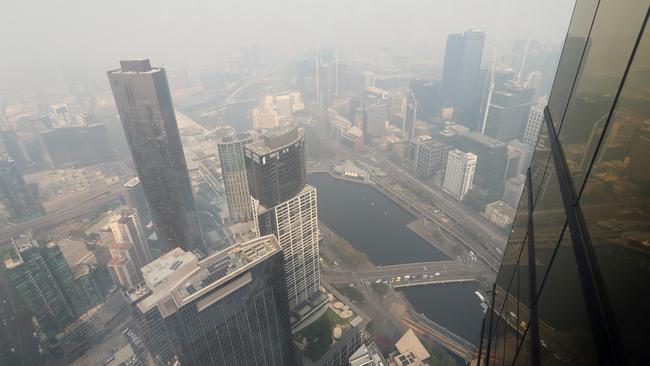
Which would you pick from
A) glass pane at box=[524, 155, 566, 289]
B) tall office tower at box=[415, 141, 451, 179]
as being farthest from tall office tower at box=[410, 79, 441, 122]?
glass pane at box=[524, 155, 566, 289]

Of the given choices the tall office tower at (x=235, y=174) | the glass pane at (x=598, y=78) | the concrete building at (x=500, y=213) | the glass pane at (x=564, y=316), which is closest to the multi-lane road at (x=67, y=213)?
the tall office tower at (x=235, y=174)

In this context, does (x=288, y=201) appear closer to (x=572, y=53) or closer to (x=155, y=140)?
(x=155, y=140)

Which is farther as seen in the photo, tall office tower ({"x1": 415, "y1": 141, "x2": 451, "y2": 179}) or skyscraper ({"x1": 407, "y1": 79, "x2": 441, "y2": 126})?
skyscraper ({"x1": 407, "y1": 79, "x2": 441, "y2": 126})

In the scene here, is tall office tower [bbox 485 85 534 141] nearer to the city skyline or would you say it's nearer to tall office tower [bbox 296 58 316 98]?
the city skyline

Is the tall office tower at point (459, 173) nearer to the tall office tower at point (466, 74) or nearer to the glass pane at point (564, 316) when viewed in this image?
the tall office tower at point (466, 74)

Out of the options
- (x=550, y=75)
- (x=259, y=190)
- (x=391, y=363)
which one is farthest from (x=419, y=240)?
(x=550, y=75)

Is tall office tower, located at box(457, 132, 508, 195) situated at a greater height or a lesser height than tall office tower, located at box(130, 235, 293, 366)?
lesser

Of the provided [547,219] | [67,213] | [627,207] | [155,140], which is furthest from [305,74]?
[627,207]

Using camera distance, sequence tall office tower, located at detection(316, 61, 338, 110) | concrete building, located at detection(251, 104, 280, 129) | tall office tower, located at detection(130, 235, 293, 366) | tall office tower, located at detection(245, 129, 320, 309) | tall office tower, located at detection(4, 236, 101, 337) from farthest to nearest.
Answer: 1. tall office tower, located at detection(316, 61, 338, 110)
2. concrete building, located at detection(251, 104, 280, 129)
3. tall office tower, located at detection(4, 236, 101, 337)
4. tall office tower, located at detection(245, 129, 320, 309)
5. tall office tower, located at detection(130, 235, 293, 366)
